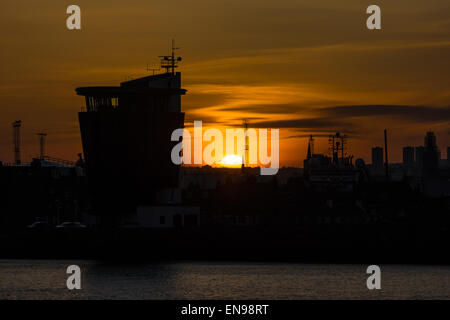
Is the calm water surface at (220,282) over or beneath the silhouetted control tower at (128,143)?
beneath

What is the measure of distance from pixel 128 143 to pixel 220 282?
73361mm

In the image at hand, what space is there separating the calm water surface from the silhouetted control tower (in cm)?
3266

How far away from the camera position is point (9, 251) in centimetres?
17912

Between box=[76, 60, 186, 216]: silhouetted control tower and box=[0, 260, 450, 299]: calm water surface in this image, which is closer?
box=[0, 260, 450, 299]: calm water surface

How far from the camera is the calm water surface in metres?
100

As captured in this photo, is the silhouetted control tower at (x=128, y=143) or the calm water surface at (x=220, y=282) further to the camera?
the silhouetted control tower at (x=128, y=143)

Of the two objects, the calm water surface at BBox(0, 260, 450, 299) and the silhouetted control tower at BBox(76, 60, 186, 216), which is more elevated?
the silhouetted control tower at BBox(76, 60, 186, 216)

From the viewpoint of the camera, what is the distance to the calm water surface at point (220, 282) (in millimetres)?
100438

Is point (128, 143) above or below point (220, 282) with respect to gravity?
above

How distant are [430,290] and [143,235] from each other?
261 ft

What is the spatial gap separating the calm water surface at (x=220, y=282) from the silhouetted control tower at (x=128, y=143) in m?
32.7

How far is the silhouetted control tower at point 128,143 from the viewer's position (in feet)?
610

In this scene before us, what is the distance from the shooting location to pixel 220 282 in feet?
382
